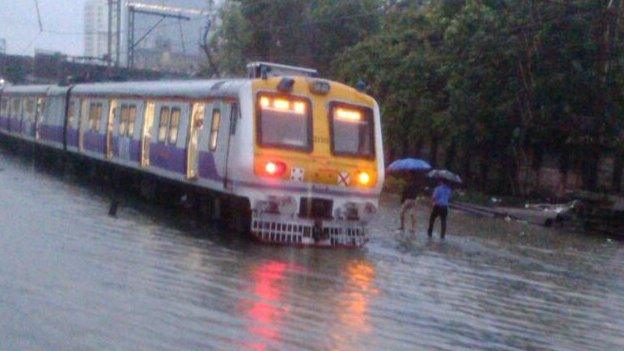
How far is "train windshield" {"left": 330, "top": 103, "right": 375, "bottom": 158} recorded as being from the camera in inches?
758

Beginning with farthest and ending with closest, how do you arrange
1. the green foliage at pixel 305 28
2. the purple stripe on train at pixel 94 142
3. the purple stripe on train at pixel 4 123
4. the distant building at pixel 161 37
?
the distant building at pixel 161 37 < the green foliage at pixel 305 28 < the purple stripe on train at pixel 4 123 < the purple stripe on train at pixel 94 142

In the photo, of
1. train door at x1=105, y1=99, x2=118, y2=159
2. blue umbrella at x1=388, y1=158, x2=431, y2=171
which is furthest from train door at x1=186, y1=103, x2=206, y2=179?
train door at x1=105, y1=99, x2=118, y2=159

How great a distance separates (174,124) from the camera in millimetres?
22891

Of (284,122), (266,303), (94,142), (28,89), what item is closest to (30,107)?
(28,89)

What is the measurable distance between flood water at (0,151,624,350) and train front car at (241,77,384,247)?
46cm

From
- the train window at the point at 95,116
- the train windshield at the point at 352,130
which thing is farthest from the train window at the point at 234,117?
the train window at the point at 95,116

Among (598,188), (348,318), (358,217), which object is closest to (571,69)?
(598,188)

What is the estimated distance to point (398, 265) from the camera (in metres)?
17.8

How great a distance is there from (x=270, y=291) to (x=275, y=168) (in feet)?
17.3

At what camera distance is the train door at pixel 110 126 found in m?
28.5

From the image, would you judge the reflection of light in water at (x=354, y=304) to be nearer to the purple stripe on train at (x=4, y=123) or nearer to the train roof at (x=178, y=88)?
the train roof at (x=178, y=88)

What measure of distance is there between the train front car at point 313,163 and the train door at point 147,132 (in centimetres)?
645

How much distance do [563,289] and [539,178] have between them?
27.7 m

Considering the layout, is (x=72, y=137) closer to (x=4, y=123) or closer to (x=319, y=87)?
(x=4, y=123)
